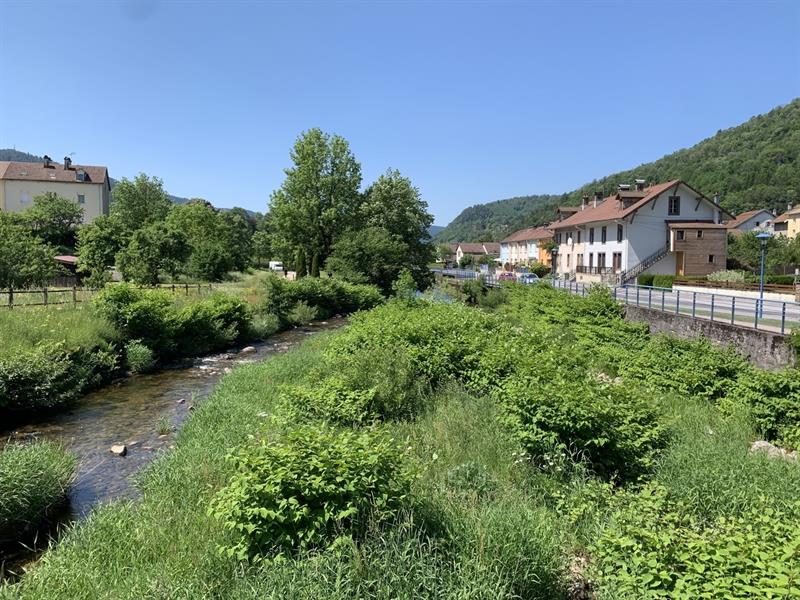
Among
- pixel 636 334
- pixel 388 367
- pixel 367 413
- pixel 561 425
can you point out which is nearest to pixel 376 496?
pixel 561 425

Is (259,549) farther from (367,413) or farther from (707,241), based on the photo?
(707,241)

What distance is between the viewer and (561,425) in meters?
6.92

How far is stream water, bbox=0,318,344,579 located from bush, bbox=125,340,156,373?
0.61 meters

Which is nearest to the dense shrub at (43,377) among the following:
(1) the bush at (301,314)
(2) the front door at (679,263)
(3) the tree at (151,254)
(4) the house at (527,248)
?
(1) the bush at (301,314)

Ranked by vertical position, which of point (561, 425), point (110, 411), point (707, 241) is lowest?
point (110, 411)

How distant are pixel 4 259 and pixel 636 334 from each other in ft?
99.8

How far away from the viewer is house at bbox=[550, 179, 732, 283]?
1886 inches

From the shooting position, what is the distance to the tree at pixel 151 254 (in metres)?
35.1

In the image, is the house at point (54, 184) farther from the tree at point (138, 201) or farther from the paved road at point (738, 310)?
the paved road at point (738, 310)

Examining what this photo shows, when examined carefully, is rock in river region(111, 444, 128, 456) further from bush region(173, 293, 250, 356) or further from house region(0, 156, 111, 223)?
house region(0, 156, 111, 223)

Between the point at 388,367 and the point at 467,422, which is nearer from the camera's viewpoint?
the point at 467,422

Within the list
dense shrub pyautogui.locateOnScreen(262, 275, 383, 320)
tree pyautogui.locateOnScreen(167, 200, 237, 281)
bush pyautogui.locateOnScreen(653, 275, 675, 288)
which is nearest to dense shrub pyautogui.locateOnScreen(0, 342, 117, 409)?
dense shrub pyautogui.locateOnScreen(262, 275, 383, 320)

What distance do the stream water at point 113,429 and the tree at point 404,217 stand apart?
3303 cm

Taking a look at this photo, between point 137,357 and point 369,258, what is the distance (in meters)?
27.9
